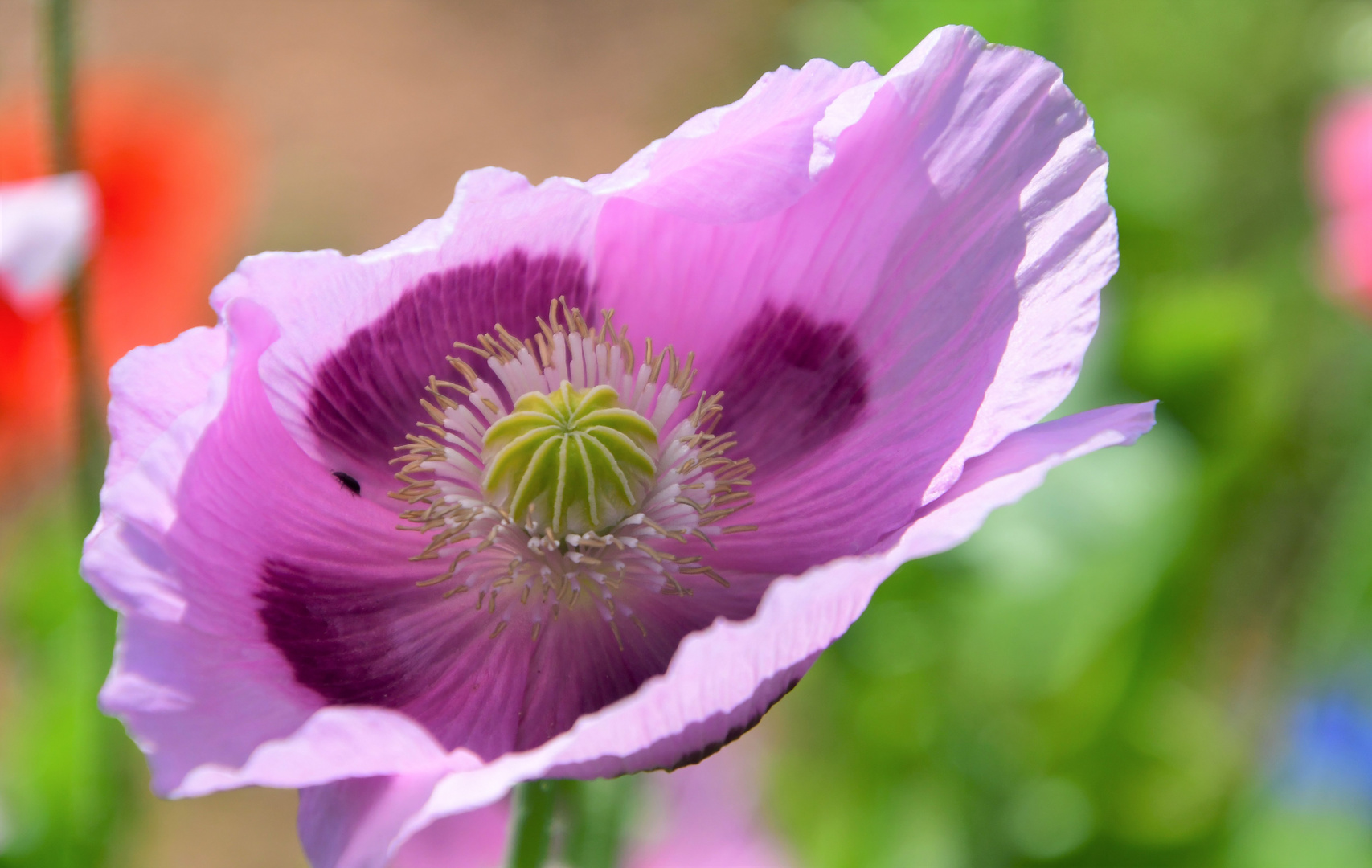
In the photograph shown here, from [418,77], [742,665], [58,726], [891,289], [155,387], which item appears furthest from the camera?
[418,77]

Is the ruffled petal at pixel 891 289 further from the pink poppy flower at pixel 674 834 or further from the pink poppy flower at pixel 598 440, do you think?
the pink poppy flower at pixel 674 834

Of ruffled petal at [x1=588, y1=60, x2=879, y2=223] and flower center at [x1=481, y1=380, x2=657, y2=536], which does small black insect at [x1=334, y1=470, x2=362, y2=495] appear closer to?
flower center at [x1=481, y1=380, x2=657, y2=536]

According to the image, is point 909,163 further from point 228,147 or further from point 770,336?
point 228,147

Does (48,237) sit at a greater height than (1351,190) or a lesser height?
lesser

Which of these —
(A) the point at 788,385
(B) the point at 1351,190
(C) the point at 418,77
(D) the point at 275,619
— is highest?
(C) the point at 418,77

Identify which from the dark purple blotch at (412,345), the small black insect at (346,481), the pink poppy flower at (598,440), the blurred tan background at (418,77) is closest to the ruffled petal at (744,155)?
the pink poppy flower at (598,440)

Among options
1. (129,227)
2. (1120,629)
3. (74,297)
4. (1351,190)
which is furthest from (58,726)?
(1351,190)

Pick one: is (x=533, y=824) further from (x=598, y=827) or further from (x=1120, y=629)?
(x=1120, y=629)
